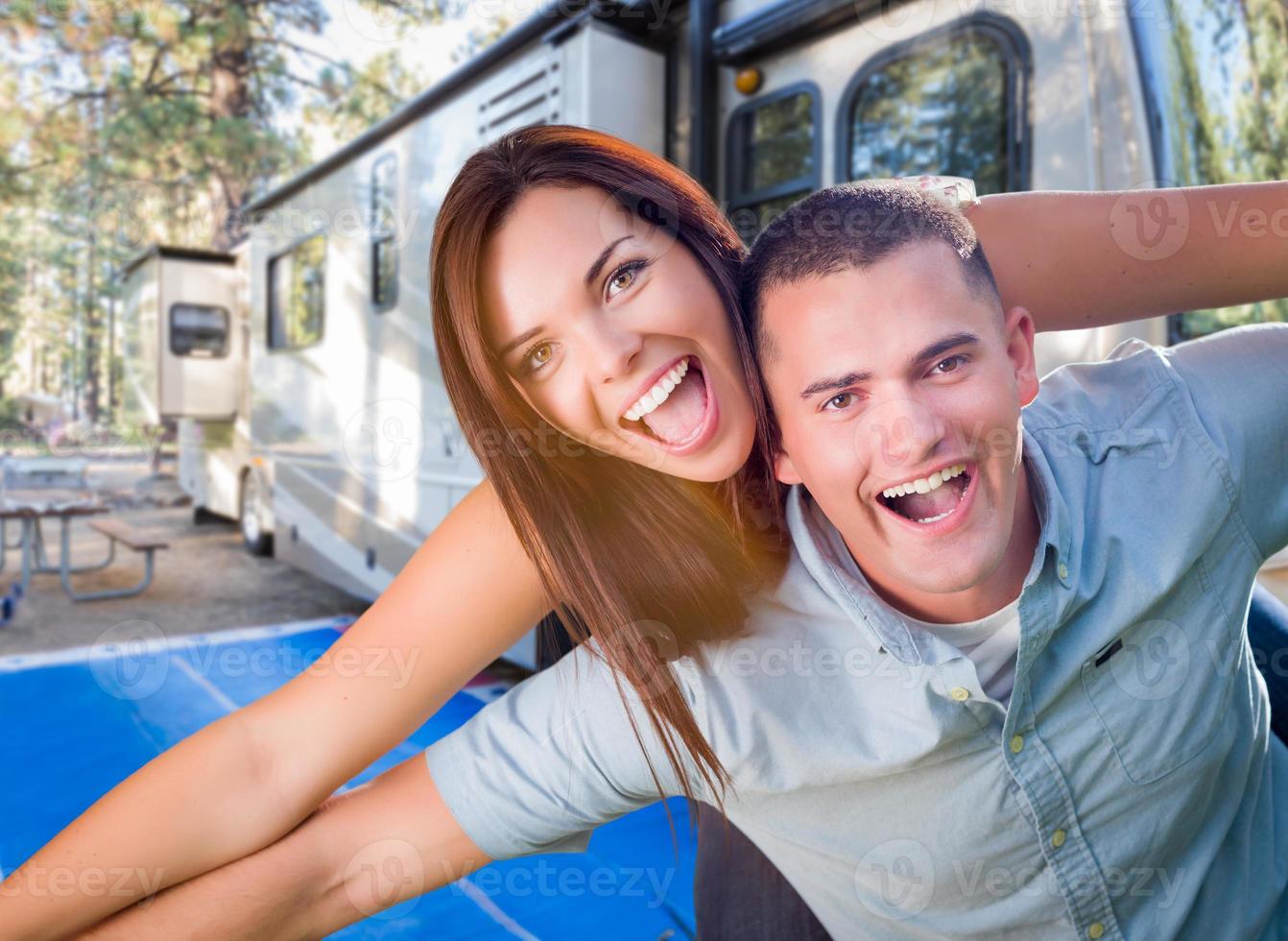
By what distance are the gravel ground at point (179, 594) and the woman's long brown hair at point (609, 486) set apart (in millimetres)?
5627

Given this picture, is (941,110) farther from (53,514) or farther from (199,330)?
(199,330)

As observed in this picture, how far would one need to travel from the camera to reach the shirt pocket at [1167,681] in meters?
1.21

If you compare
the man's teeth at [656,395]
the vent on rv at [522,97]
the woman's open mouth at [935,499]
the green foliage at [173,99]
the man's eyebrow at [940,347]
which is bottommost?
the woman's open mouth at [935,499]

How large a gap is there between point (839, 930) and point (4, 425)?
2994cm

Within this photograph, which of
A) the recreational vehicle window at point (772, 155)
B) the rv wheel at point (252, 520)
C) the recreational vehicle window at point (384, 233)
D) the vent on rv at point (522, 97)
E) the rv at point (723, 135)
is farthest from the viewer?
the rv wheel at point (252, 520)

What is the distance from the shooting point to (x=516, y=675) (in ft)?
16.7

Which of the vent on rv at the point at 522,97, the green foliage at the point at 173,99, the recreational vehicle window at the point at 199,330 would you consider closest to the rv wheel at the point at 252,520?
the recreational vehicle window at the point at 199,330

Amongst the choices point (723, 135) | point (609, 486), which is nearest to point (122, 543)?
point (723, 135)

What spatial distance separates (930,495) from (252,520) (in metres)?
8.63

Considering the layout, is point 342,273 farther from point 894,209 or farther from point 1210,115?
point 894,209

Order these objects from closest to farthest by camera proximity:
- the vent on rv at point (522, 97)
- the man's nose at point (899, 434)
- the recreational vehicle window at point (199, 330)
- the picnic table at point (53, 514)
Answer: the man's nose at point (899, 434) < the vent on rv at point (522, 97) < the picnic table at point (53, 514) < the recreational vehicle window at point (199, 330)

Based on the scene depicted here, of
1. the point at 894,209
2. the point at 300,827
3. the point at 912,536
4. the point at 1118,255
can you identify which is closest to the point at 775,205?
the point at 1118,255

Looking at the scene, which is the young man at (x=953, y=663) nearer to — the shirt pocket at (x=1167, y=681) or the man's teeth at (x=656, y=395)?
the shirt pocket at (x=1167, y=681)

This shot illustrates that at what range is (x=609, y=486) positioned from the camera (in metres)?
1.54
